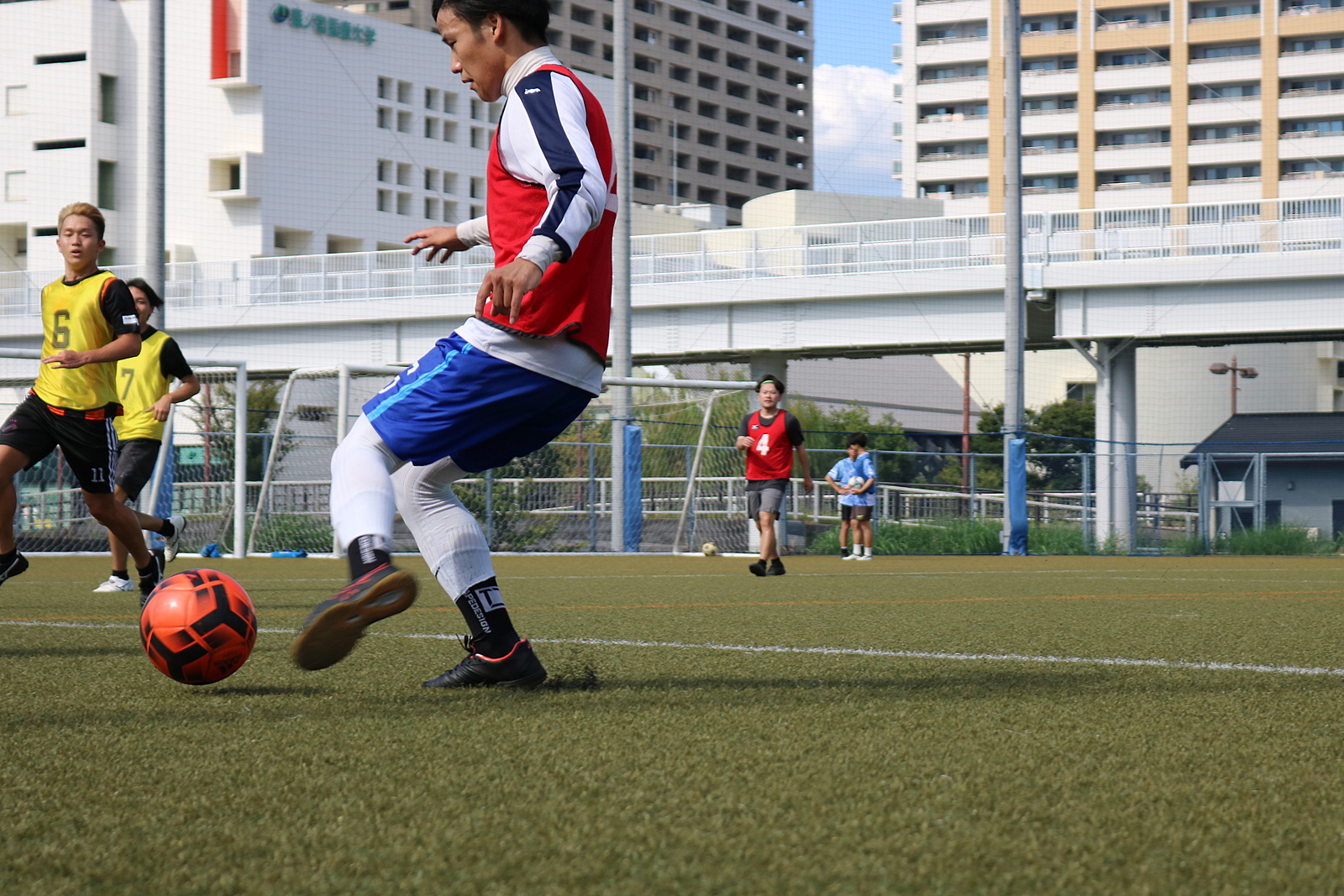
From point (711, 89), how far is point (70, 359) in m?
91.2

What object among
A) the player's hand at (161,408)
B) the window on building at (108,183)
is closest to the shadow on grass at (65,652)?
the player's hand at (161,408)

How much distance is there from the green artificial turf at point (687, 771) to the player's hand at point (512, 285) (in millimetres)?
953

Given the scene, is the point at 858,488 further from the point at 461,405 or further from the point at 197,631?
the point at 461,405

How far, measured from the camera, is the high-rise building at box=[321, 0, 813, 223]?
289 ft

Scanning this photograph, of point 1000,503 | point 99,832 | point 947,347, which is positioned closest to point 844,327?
point 947,347

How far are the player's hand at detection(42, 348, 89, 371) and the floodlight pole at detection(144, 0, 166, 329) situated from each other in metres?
9.64

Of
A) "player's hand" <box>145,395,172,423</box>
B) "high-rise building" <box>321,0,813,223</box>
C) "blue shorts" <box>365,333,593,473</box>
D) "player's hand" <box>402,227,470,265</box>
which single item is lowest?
"blue shorts" <box>365,333,593,473</box>

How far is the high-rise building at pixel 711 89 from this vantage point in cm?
8819

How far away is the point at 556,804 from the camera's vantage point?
2.35 metres

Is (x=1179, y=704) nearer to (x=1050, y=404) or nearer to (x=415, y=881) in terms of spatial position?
(x=415, y=881)

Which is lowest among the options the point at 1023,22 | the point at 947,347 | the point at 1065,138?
the point at 947,347

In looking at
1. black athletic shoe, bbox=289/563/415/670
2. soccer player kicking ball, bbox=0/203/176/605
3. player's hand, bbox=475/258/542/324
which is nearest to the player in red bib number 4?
soccer player kicking ball, bbox=0/203/176/605

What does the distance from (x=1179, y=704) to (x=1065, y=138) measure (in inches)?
2874

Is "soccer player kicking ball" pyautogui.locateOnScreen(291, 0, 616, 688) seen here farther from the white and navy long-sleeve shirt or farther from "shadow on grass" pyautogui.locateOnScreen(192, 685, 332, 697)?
"shadow on grass" pyautogui.locateOnScreen(192, 685, 332, 697)
